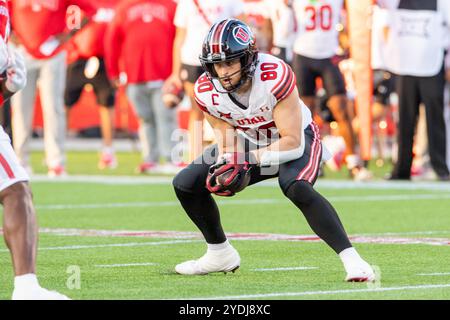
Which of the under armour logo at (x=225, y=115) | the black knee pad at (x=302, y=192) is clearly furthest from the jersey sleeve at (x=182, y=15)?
the black knee pad at (x=302, y=192)

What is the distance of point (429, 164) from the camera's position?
17.1 meters

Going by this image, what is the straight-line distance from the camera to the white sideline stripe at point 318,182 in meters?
14.7

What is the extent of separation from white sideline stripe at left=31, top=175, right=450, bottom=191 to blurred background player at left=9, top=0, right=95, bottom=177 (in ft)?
1.57

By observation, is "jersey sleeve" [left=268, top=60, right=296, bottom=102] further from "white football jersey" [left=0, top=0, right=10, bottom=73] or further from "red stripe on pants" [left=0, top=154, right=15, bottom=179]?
"red stripe on pants" [left=0, top=154, right=15, bottom=179]

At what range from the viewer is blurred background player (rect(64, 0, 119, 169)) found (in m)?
19.1

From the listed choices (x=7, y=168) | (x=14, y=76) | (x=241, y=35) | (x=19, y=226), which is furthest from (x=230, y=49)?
(x=19, y=226)

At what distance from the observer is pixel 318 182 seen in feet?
50.2

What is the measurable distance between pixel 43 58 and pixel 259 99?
8.52 m

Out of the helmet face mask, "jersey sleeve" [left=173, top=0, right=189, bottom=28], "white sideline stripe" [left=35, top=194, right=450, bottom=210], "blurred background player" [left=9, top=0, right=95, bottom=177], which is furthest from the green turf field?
"jersey sleeve" [left=173, top=0, right=189, bottom=28]

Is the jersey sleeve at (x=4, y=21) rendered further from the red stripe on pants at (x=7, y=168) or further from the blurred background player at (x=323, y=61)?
the blurred background player at (x=323, y=61)

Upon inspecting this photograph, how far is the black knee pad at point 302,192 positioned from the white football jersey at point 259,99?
1.66ft
